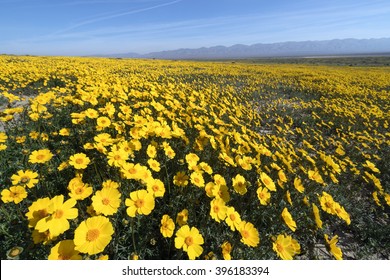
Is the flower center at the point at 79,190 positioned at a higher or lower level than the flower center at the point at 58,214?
lower

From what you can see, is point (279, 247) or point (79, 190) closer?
point (79, 190)

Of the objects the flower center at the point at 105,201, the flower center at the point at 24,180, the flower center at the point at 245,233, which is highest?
the flower center at the point at 24,180

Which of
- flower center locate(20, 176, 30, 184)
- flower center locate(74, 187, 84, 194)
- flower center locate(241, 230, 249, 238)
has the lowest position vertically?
flower center locate(241, 230, 249, 238)

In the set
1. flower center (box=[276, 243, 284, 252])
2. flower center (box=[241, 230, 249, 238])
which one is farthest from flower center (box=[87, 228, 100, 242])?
flower center (box=[276, 243, 284, 252])

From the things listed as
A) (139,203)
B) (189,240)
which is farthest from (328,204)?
(139,203)

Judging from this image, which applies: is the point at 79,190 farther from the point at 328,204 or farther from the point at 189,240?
the point at 328,204

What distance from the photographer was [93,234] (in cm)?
175

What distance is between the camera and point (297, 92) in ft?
49.8

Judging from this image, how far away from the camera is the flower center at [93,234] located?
1.72 meters

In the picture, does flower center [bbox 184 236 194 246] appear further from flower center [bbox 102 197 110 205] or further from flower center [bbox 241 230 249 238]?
flower center [bbox 102 197 110 205]

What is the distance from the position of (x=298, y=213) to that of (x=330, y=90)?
1270cm

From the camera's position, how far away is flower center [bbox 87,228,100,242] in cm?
172

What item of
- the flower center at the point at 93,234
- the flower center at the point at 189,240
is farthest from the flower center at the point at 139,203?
the flower center at the point at 189,240

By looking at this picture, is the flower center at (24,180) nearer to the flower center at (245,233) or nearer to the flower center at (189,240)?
the flower center at (189,240)
